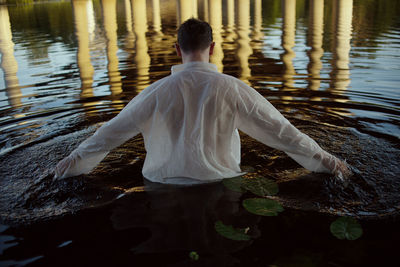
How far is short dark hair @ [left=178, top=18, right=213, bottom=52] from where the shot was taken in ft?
11.2

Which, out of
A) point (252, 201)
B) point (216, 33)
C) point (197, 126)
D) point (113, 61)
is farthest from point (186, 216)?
point (216, 33)

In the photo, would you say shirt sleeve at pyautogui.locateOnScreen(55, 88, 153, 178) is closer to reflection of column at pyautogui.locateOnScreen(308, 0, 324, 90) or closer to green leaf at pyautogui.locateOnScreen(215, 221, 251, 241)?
green leaf at pyautogui.locateOnScreen(215, 221, 251, 241)

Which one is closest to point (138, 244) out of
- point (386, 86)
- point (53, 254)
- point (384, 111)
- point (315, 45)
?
point (53, 254)

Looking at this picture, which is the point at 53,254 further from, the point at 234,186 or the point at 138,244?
the point at 234,186

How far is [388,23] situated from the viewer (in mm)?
20188

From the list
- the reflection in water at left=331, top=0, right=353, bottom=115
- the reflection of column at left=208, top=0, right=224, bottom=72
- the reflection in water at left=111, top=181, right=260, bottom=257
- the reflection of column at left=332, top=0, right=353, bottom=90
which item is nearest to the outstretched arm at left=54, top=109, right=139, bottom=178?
the reflection in water at left=111, top=181, right=260, bottom=257

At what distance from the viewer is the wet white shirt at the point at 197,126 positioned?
3551mm

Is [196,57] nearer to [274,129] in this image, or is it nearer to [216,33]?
[274,129]

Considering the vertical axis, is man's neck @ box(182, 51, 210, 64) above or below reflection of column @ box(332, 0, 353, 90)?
above

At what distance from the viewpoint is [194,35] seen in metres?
3.45

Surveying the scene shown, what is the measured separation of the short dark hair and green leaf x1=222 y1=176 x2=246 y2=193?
4.82ft

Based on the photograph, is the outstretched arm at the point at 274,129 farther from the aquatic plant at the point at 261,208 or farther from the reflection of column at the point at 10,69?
the reflection of column at the point at 10,69

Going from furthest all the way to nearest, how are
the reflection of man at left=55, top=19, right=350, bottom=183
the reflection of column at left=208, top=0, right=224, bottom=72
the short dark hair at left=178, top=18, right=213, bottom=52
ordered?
the reflection of column at left=208, top=0, right=224, bottom=72
the reflection of man at left=55, top=19, right=350, bottom=183
the short dark hair at left=178, top=18, right=213, bottom=52

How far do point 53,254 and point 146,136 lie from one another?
1392 millimetres
